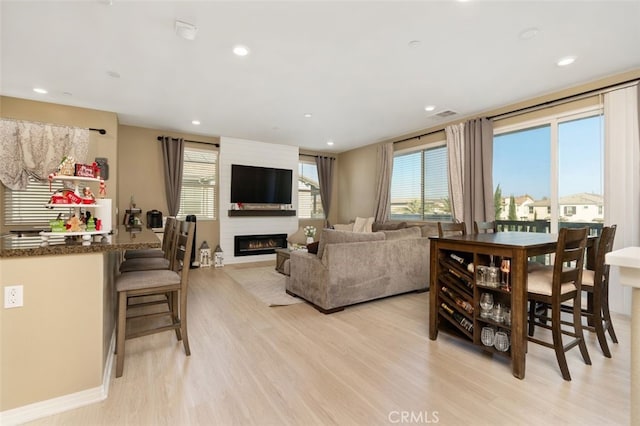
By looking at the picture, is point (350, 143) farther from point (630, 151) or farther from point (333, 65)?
point (630, 151)

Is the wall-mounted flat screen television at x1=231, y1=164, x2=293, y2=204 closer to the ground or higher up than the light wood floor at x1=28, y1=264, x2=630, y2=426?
higher up

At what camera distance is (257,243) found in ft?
21.2

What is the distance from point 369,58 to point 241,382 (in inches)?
119

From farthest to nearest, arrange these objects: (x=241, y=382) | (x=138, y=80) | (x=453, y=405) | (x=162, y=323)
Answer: (x=138, y=80)
(x=162, y=323)
(x=241, y=382)
(x=453, y=405)

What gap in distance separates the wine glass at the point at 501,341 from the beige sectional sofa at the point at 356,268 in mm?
1479

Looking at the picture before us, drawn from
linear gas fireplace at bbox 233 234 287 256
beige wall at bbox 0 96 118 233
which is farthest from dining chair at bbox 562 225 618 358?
beige wall at bbox 0 96 118 233

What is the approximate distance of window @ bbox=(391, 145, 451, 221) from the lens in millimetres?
5270

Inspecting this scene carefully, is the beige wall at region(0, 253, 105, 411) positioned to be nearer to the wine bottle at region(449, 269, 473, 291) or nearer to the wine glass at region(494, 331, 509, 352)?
the wine bottle at region(449, 269, 473, 291)

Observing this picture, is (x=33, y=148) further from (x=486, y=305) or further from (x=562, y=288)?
(x=562, y=288)

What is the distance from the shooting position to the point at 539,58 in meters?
2.87

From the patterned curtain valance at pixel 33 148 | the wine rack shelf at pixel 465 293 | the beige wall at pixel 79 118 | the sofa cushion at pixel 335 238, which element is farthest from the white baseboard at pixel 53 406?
the patterned curtain valance at pixel 33 148

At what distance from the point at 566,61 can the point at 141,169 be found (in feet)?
21.1

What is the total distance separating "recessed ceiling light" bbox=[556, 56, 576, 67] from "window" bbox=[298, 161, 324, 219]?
5.26 m

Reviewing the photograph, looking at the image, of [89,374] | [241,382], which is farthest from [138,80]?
[241,382]
